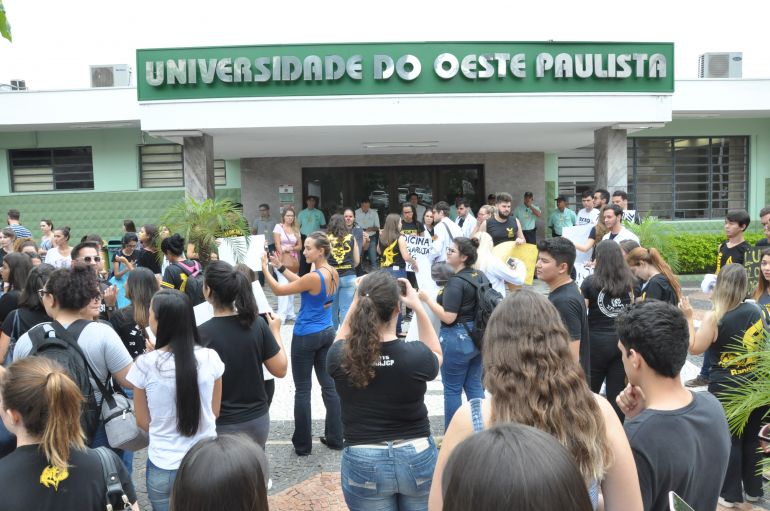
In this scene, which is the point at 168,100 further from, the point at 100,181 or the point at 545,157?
the point at 545,157

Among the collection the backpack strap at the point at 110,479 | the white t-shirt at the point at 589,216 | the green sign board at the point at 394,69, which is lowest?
the backpack strap at the point at 110,479

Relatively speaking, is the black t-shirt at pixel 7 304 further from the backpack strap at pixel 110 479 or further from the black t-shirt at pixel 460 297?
the black t-shirt at pixel 460 297

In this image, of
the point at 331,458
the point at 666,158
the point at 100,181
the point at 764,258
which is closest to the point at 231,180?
the point at 100,181

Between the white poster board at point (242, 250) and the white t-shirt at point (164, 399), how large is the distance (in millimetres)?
3164

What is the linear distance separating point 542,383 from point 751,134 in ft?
60.3

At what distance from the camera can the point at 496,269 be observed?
22.0ft

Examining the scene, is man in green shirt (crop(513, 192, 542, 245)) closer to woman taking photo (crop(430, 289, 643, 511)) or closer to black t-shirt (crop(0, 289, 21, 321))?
black t-shirt (crop(0, 289, 21, 321))

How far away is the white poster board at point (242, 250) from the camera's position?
652cm

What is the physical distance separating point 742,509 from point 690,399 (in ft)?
8.55

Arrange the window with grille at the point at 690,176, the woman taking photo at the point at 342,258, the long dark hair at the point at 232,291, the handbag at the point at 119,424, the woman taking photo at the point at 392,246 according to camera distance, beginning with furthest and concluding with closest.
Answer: the window with grille at the point at 690,176 < the woman taking photo at the point at 392,246 < the woman taking photo at the point at 342,258 < the long dark hair at the point at 232,291 < the handbag at the point at 119,424

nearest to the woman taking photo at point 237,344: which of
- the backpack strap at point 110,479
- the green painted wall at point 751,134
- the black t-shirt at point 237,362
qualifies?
the black t-shirt at point 237,362

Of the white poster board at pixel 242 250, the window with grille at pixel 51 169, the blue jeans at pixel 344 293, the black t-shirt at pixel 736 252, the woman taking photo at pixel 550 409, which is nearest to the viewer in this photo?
the woman taking photo at pixel 550 409

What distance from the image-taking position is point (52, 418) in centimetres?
218

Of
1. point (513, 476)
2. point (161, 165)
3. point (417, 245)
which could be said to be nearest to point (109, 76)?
point (161, 165)
